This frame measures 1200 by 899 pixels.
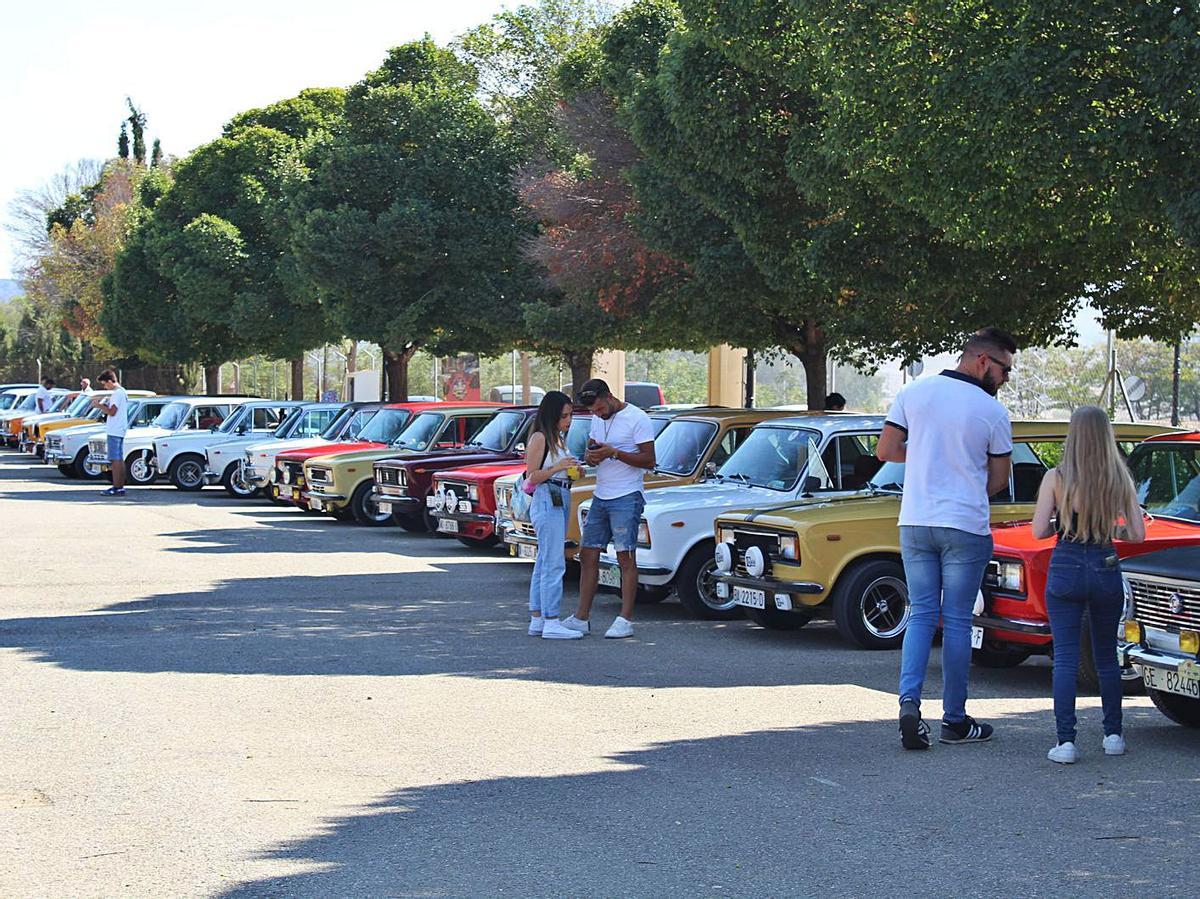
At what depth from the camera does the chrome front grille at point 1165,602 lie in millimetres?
7863

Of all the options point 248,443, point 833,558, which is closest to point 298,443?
point 248,443

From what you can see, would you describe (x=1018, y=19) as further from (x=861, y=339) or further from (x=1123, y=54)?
(x=861, y=339)

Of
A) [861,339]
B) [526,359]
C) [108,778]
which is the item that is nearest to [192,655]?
[108,778]

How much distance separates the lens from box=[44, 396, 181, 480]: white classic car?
107 feet

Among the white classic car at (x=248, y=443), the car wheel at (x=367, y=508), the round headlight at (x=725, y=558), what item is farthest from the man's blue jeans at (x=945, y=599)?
the white classic car at (x=248, y=443)

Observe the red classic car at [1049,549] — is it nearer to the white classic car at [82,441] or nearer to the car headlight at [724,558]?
the car headlight at [724,558]

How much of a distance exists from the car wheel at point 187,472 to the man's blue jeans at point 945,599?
23.6m

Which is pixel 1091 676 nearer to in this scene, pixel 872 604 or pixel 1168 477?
pixel 1168 477

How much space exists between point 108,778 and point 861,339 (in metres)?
15.4

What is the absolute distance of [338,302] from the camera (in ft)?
120

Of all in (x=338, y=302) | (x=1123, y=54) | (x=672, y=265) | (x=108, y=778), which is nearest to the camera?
(x=108, y=778)

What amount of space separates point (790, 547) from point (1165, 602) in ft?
12.4

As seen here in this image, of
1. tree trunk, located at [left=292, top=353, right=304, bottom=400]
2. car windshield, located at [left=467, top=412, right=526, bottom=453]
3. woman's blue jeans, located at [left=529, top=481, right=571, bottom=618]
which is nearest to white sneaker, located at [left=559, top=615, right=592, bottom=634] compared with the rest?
woman's blue jeans, located at [left=529, top=481, right=571, bottom=618]

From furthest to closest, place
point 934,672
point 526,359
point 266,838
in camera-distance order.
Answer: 1. point 526,359
2. point 934,672
3. point 266,838
